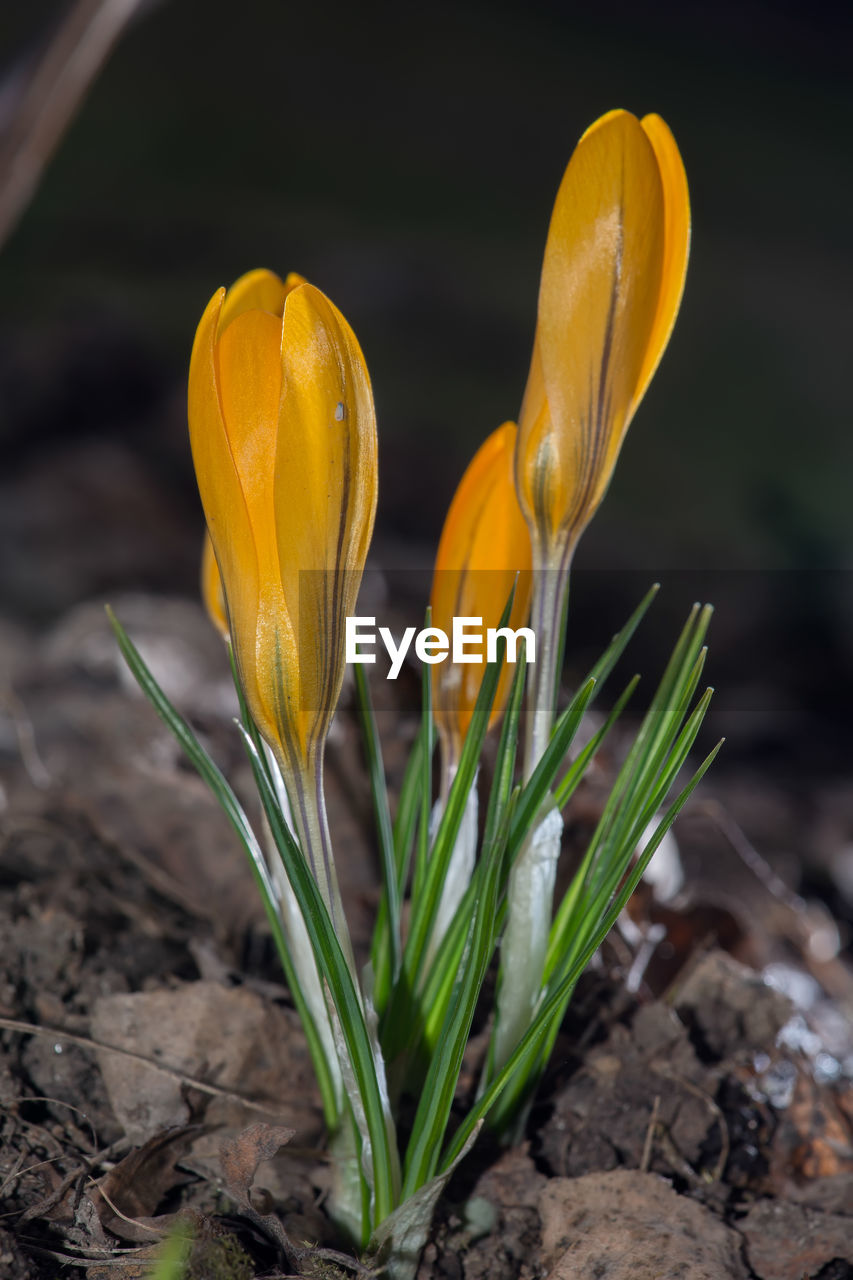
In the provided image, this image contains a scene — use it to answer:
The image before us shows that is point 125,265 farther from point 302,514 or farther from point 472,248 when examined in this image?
point 302,514

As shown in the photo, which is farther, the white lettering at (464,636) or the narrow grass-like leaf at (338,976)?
the white lettering at (464,636)

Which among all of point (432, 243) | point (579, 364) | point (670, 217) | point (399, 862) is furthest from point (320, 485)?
point (432, 243)

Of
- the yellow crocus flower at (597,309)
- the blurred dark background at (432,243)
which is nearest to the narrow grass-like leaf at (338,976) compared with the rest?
the yellow crocus flower at (597,309)

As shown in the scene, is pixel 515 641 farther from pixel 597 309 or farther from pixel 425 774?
pixel 597 309

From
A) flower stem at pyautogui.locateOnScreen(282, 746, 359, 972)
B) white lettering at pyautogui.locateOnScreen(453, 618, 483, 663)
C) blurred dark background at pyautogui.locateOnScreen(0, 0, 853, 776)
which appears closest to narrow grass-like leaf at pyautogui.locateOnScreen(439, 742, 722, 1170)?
flower stem at pyautogui.locateOnScreen(282, 746, 359, 972)

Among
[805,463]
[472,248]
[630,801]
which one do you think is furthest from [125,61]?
[630,801]

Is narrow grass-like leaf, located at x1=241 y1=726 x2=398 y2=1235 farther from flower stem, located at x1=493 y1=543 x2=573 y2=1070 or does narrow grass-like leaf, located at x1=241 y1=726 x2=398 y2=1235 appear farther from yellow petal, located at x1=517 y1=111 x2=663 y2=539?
yellow petal, located at x1=517 y1=111 x2=663 y2=539

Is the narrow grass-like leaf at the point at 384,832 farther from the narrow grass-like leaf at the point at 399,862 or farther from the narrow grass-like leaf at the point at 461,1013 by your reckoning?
the narrow grass-like leaf at the point at 461,1013
